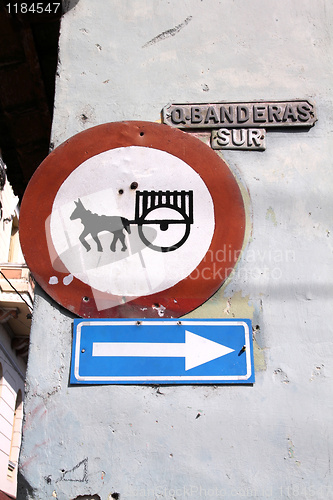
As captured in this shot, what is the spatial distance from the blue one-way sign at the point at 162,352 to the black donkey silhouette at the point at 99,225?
292 mm

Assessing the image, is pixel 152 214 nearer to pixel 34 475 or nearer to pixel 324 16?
pixel 34 475

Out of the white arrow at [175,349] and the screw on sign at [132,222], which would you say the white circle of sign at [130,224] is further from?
the white arrow at [175,349]

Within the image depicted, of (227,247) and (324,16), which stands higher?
(324,16)

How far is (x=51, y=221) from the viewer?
187 cm

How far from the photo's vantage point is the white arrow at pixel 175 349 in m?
1.67

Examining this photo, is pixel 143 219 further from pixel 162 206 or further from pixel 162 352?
pixel 162 352

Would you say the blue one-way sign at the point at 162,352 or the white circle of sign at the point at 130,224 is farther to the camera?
the white circle of sign at the point at 130,224

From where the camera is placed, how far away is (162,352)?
5.53ft

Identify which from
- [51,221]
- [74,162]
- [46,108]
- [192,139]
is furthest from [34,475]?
[46,108]

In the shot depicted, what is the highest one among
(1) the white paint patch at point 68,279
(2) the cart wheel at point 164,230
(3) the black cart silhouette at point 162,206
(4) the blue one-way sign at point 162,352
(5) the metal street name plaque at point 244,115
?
(5) the metal street name plaque at point 244,115

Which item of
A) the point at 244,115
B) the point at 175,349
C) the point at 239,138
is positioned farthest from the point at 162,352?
the point at 244,115

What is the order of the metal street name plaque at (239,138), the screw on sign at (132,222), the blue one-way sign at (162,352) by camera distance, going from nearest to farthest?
the blue one-way sign at (162,352) < the screw on sign at (132,222) < the metal street name plaque at (239,138)

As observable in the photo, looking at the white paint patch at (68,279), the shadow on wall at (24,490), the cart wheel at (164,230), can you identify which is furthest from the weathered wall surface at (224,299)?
the cart wheel at (164,230)

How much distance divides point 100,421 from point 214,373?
0.41 m
